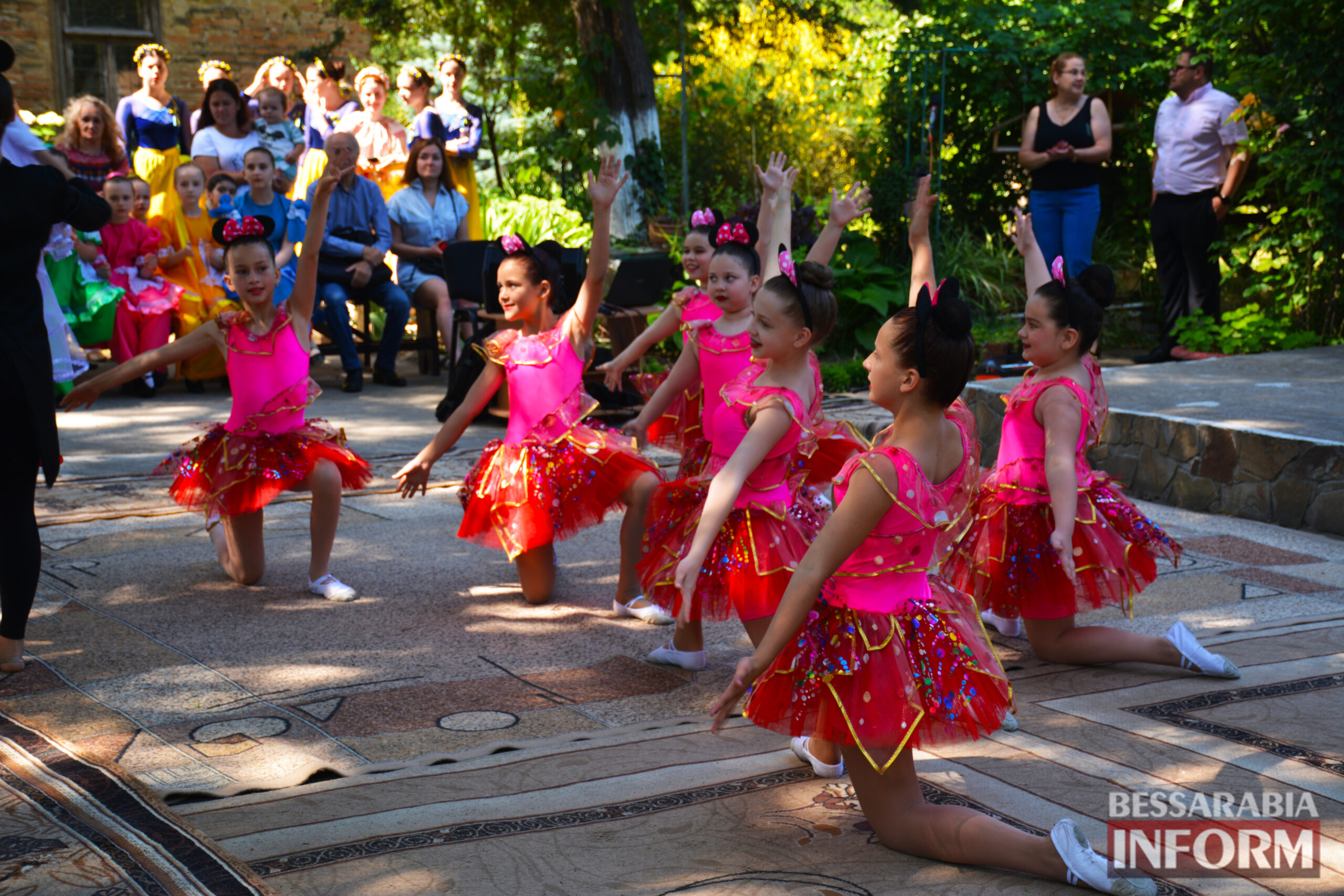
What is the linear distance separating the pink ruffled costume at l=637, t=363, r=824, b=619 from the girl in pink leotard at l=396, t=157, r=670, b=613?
778 mm

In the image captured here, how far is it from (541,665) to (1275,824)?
2365mm

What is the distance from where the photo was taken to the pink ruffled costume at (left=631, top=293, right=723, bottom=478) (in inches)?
183

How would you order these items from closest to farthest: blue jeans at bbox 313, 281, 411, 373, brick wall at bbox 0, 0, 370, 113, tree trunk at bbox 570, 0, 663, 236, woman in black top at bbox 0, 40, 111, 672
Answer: woman in black top at bbox 0, 40, 111, 672
blue jeans at bbox 313, 281, 411, 373
tree trunk at bbox 570, 0, 663, 236
brick wall at bbox 0, 0, 370, 113

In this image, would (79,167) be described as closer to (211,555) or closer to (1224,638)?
(211,555)

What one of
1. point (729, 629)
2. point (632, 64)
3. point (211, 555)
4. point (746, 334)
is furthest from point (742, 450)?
point (632, 64)

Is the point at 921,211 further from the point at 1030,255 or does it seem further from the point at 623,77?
the point at 623,77

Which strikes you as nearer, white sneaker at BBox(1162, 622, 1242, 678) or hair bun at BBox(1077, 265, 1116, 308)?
white sneaker at BBox(1162, 622, 1242, 678)

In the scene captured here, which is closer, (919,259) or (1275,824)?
(1275,824)

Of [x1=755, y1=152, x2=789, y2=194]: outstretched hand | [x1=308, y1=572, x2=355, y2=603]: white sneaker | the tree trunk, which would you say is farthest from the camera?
the tree trunk

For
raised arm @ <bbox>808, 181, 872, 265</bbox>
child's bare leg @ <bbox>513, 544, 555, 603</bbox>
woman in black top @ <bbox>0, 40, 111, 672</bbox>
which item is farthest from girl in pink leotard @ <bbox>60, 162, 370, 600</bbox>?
raised arm @ <bbox>808, 181, 872, 265</bbox>

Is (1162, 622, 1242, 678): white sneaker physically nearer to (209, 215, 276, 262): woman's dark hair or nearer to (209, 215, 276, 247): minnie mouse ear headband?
(209, 215, 276, 262): woman's dark hair

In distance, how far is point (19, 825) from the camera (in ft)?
9.58

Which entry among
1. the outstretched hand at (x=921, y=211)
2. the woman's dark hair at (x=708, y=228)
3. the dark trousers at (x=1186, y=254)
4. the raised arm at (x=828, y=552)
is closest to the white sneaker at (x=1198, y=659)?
the raised arm at (x=828, y=552)

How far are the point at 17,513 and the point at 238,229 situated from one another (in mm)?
1707
